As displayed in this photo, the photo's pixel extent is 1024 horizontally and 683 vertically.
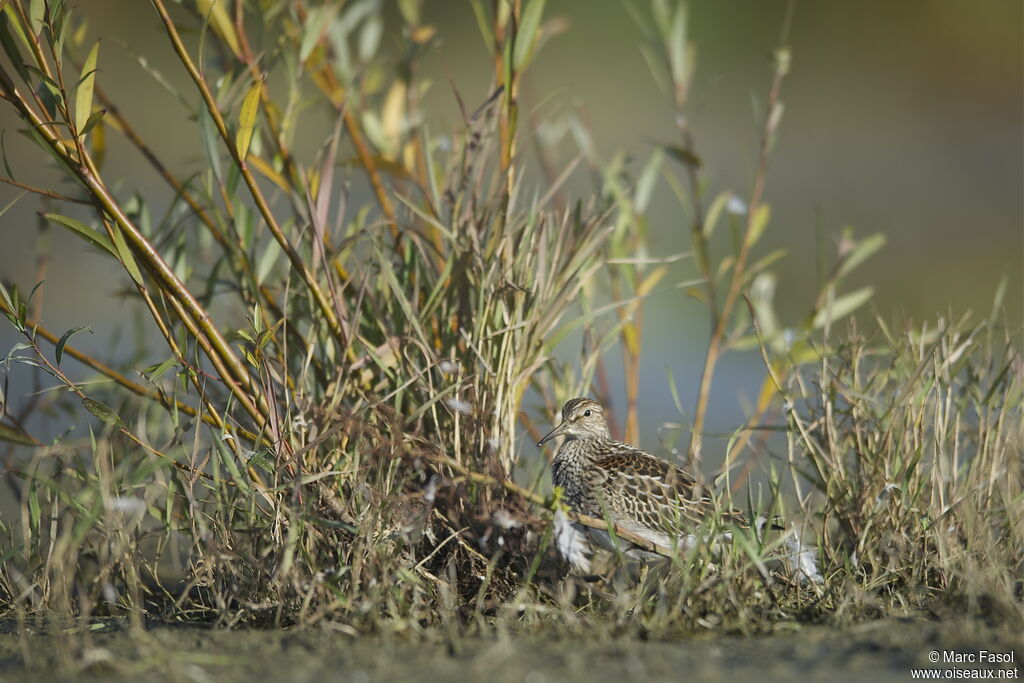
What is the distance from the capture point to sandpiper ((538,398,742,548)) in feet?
13.7

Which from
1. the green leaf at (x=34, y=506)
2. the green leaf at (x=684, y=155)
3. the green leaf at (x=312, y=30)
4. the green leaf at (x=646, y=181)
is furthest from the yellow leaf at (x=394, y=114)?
the green leaf at (x=34, y=506)

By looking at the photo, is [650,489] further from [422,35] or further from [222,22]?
[222,22]

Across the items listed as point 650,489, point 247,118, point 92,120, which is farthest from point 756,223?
point 92,120

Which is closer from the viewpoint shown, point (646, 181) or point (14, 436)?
point (14, 436)

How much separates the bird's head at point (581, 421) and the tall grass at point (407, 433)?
17cm

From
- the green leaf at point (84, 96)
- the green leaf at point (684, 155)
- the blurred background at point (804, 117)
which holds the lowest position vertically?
the green leaf at point (84, 96)

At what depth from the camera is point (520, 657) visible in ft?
9.01

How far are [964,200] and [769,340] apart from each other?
968 centimetres

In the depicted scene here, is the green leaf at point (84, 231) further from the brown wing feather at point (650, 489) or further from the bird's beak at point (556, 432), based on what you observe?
the brown wing feather at point (650, 489)

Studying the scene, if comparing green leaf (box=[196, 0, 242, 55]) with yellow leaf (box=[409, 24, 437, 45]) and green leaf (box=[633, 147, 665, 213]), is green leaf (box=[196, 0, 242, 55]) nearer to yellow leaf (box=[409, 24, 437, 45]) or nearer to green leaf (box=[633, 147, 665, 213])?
yellow leaf (box=[409, 24, 437, 45])

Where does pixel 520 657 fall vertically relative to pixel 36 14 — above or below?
below

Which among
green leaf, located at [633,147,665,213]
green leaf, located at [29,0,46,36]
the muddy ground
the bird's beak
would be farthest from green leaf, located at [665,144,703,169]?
green leaf, located at [29,0,46,36]

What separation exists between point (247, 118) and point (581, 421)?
1.75 meters

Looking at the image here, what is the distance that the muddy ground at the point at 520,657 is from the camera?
104 inches
